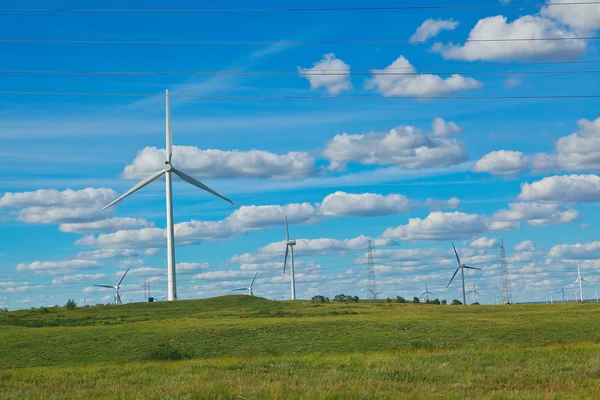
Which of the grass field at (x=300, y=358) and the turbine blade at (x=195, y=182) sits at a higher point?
the turbine blade at (x=195, y=182)

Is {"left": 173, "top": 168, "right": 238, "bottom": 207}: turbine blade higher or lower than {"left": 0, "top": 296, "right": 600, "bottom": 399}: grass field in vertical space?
higher

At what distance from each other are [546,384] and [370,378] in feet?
22.1

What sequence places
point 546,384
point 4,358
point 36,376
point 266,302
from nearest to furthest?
point 546,384 < point 36,376 < point 4,358 < point 266,302

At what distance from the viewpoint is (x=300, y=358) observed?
48.2m

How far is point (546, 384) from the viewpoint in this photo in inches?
1139

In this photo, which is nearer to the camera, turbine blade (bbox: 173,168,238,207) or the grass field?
the grass field

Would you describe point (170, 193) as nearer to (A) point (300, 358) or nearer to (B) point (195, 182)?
(B) point (195, 182)

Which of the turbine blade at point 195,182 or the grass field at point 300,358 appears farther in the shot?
the turbine blade at point 195,182

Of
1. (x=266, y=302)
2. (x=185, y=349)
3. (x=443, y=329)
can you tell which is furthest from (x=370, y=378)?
(x=266, y=302)

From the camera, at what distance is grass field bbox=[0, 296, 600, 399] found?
2786 cm

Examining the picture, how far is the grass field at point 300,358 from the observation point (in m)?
27.9

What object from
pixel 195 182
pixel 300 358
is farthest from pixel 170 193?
pixel 300 358

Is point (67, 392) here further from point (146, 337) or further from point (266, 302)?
point (266, 302)

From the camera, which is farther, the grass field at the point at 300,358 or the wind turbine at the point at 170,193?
the wind turbine at the point at 170,193
